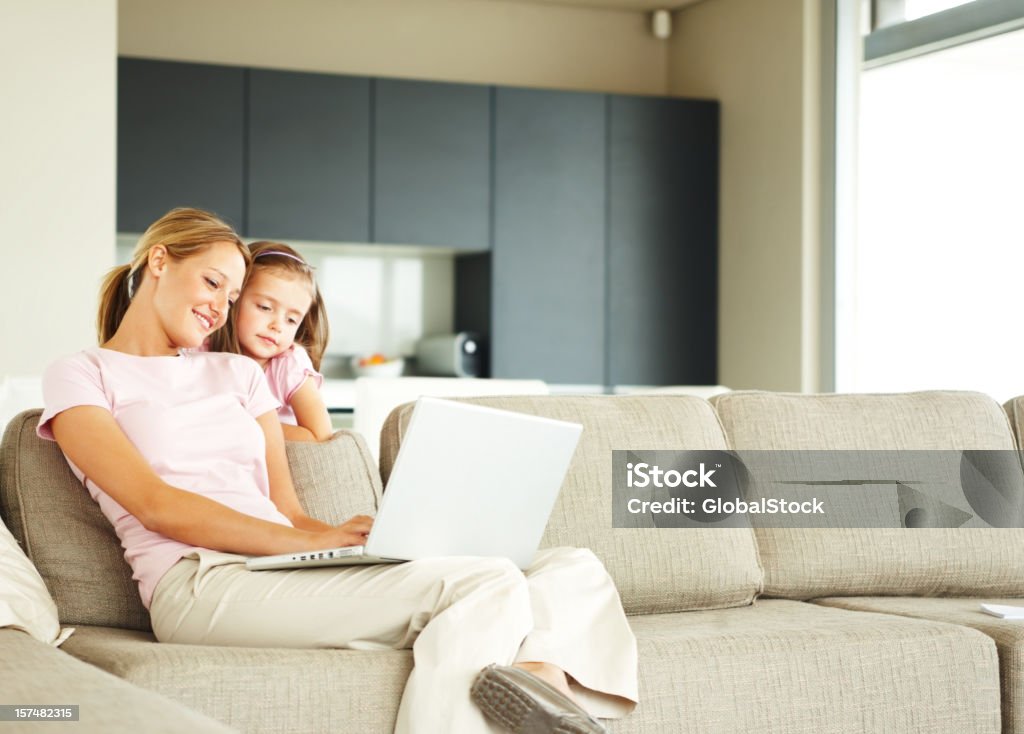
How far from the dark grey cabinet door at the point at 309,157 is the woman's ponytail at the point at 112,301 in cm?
325

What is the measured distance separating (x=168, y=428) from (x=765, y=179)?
429cm

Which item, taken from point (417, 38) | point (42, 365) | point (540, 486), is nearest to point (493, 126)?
point (417, 38)

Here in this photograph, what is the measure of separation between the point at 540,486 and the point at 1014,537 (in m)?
1.37

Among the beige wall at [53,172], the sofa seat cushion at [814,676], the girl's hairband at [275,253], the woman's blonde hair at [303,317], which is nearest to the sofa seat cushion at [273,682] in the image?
the sofa seat cushion at [814,676]

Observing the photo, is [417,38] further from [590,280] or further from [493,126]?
[590,280]

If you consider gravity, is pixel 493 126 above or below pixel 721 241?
above

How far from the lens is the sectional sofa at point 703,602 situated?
1758 millimetres

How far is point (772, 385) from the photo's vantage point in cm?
589

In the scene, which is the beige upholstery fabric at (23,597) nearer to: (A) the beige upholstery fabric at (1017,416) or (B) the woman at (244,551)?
(B) the woman at (244,551)

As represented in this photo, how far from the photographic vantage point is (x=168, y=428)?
211cm

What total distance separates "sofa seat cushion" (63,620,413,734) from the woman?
0.05m

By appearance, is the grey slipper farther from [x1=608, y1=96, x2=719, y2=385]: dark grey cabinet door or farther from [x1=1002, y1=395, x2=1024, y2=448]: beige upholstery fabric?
[x1=608, y1=96, x2=719, y2=385]: dark grey cabinet door

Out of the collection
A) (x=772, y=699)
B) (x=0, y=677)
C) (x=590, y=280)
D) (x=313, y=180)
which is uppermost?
(x=313, y=180)

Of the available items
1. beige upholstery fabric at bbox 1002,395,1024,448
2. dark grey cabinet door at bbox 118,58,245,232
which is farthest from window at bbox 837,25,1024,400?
dark grey cabinet door at bbox 118,58,245,232
